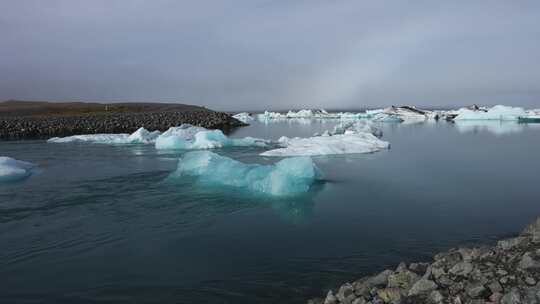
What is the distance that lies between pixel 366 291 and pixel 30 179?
9.58 m

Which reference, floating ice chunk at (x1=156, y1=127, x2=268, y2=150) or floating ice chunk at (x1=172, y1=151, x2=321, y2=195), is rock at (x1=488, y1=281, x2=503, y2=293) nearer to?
floating ice chunk at (x1=172, y1=151, x2=321, y2=195)

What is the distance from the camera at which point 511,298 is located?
9.48 feet

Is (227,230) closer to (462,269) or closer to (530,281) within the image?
(462,269)

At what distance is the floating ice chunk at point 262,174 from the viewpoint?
8.65 metres

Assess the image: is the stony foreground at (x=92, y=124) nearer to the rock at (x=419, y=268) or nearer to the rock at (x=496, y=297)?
the rock at (x=419, y=268)

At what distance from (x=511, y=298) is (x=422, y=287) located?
2.13 ft

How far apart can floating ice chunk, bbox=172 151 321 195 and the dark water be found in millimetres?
388

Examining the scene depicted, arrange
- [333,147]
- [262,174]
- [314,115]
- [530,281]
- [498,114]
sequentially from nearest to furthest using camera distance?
1. [530,281]
2. [262,174]
3. [333,147]
4. [498,114]
5. [314,115]

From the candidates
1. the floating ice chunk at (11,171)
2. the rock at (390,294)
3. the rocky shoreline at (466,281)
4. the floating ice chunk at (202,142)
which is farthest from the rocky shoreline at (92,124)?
the rock at (390,294)

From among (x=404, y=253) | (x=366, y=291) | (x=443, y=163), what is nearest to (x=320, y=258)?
A: (x=404, y=253)

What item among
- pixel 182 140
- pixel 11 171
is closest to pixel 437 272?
pixel 11 171

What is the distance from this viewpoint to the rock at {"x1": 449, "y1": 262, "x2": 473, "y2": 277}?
348cm

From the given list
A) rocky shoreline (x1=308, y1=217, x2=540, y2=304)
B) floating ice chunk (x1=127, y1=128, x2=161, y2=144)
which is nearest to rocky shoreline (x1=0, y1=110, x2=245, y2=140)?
floating ice chunk (x1=127, y1=128, x2=161, y2=144)

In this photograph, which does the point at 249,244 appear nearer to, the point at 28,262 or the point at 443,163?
the point at 28,262
